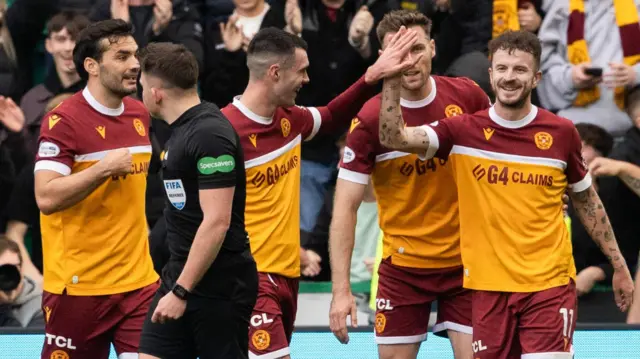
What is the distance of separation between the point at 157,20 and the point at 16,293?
250 centimetres

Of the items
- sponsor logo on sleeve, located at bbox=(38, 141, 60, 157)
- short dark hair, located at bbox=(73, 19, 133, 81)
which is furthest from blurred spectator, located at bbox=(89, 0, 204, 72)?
sponsor logo on sleeve, located at bbox=(38, 141, 60, 157)

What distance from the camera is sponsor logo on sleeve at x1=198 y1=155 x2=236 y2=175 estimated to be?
6074 millimetres

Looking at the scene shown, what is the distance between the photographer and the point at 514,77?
6.96 metres

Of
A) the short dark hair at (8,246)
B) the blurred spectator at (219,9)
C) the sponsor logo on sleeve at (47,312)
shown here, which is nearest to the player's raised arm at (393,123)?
the sponsor logo on sleeve at (47,312)

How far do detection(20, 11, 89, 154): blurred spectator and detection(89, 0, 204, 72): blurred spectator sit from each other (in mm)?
306

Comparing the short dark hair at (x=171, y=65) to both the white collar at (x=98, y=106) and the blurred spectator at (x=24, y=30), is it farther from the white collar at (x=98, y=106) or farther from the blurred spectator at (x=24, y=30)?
the blurred spectator at (x=24, y=30)

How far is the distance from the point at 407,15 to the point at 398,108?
86 centimetres

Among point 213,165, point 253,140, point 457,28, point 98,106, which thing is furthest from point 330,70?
point 213,165

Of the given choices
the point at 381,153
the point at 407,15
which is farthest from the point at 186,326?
the point at 407,15

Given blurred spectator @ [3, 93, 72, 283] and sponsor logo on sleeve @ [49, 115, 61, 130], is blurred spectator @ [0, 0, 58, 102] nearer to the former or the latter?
blurred spectator @ [3, 93, 72, 283]

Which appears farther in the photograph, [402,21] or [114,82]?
[402,21]

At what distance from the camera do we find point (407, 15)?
7477mm

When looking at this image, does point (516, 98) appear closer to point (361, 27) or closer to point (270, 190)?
point (270, 190)

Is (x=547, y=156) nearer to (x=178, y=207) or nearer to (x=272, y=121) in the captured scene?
(x=272, y=121)
